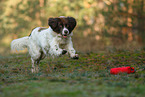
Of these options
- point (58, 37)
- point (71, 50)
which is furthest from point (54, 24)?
point (71, 50)

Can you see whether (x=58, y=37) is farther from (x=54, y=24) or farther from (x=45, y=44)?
(x=45, y=44)

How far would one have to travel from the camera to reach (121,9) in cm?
1855

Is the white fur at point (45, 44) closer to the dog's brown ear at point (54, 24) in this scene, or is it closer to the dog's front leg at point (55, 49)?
the dog's front leg at point (55, 49)

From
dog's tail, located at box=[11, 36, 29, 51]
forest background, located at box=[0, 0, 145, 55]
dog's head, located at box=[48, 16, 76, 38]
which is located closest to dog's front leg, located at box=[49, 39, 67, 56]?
dog's head, located at box=[48, 16, 76, 38]

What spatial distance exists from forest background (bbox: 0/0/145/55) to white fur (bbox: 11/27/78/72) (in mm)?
6230

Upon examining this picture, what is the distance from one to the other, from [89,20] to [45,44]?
1505 cm

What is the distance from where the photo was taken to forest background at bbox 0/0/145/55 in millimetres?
17859

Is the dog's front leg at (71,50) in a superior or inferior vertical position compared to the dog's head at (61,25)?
inferior

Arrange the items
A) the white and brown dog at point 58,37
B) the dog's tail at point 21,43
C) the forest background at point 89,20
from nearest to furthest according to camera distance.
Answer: the white and brown dog at point 58,37 → the dog's tail at point 21,43 → the forest background at point 89,20

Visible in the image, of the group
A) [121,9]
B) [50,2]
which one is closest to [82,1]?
[50,2]

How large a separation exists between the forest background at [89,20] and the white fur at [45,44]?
6.23 m

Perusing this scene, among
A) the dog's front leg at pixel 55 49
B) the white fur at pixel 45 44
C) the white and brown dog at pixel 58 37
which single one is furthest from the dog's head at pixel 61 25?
the dog's front leg at pixel 55 49

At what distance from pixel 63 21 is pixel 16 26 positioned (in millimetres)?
21352

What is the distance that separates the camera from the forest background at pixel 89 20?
17.9 m
